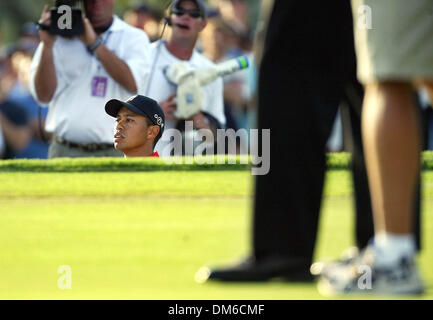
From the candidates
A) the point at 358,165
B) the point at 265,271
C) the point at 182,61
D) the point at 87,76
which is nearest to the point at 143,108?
the point at 358,165

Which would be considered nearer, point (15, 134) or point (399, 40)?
point (399, 40)

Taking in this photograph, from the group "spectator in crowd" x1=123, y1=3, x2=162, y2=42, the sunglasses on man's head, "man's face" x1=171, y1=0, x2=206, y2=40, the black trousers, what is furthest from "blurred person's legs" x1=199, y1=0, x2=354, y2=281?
"spectator in crowd" x1=123, y1=3, x2=162, y2=42

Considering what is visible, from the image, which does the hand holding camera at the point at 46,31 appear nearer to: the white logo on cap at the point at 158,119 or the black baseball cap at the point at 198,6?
the black baseball cap at the point at 198,6

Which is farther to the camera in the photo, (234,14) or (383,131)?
(234,14)

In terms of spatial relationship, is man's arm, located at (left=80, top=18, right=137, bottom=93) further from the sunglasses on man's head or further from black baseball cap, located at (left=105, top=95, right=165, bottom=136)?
black baseball cap, located at (left=105, top=95, right=165, bottom=136)

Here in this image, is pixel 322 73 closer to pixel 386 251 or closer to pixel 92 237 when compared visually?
pixel 386 251

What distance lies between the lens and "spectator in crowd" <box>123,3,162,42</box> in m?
9.34

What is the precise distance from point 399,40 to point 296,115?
1.57 ft

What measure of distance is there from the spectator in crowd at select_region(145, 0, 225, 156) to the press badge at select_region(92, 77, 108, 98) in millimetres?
309

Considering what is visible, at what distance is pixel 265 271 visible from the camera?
379cm

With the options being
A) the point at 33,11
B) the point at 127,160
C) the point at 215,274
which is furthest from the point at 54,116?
the point at 33,11

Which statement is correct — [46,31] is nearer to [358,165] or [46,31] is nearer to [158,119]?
[158,119]

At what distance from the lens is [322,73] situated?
4.04 meters
